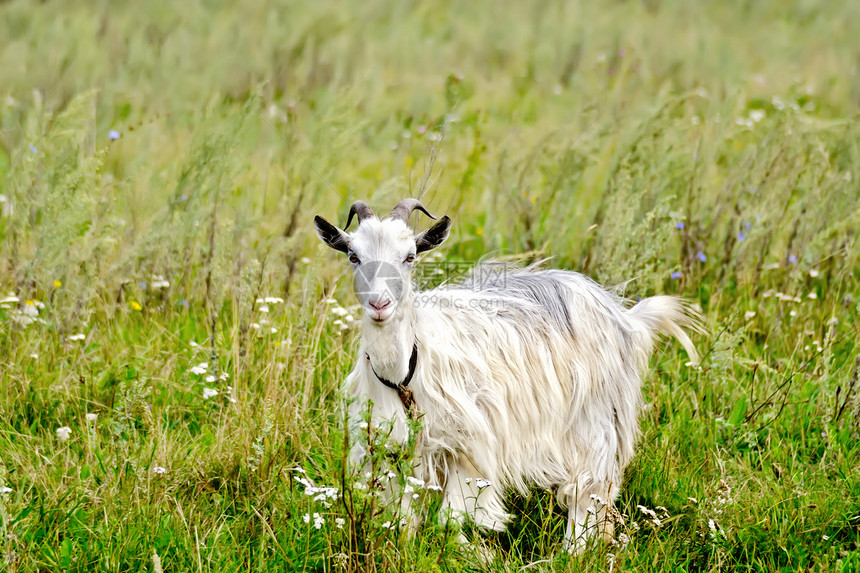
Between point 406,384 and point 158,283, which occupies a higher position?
point 406,384

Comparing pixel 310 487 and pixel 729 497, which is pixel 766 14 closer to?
pixel 729 497

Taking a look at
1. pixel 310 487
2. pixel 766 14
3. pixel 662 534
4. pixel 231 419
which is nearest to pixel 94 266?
pixel 231 419

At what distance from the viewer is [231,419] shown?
3811 mm

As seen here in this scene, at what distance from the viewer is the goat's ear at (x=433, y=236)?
3.64 meters

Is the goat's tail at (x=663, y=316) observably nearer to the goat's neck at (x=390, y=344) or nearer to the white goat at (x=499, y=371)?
the white goat at (x=499, y=371)

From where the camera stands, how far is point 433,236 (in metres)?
3.70

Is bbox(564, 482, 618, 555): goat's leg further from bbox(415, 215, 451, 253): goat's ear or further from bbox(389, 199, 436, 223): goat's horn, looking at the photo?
bbox(389, 199, 436, 223): goat's horn

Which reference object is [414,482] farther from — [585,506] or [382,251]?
[585,506]

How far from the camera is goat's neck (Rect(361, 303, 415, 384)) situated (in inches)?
134

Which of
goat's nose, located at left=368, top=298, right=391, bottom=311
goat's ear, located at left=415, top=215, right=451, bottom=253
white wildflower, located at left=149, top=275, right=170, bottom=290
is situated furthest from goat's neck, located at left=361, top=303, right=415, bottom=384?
white wildflower, located at left=149, top=275, right=170, bottom=290

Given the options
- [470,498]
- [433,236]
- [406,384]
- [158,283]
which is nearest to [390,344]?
[406,384]

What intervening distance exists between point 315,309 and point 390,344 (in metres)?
0.99

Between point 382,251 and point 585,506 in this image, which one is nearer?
point 382,251

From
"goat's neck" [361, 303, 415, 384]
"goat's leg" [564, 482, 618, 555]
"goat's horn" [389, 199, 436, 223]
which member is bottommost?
"goat's leg" [564, 482, 618, 555]
